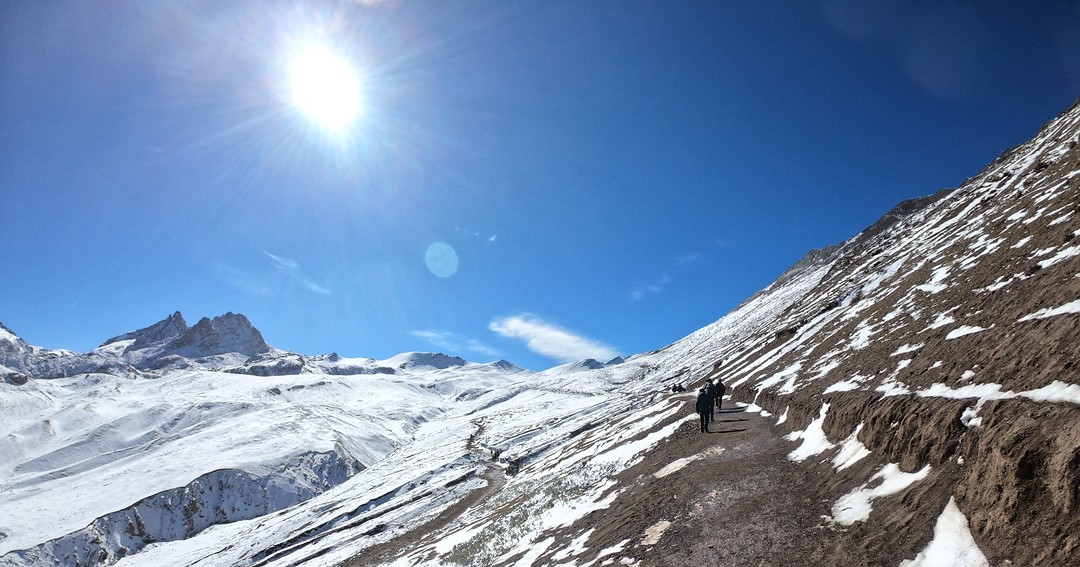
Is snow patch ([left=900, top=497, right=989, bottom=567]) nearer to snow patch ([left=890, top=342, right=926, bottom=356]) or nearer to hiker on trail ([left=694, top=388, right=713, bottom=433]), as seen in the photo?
snow patch ([left=890, top=342, right=926, bottom=356])

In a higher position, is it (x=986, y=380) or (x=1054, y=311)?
(x=1054, y=311)

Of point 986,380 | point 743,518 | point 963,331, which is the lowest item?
point 743,518

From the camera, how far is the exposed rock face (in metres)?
5.76

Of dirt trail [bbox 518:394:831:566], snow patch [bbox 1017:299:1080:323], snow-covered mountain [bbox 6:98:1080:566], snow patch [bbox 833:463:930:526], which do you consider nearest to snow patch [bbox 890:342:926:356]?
snow-covered mountain [bbox 6:98:1080:566]

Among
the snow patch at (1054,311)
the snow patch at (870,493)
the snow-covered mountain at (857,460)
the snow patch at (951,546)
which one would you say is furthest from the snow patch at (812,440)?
the snow patch at (951,546)

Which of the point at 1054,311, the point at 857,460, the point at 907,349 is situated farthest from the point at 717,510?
the point at 907,349

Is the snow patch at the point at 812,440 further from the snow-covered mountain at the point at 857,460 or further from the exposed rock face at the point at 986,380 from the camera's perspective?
the exposed rock face at the point at 986,380

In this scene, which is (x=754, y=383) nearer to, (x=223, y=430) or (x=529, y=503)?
(x=529, y=503)

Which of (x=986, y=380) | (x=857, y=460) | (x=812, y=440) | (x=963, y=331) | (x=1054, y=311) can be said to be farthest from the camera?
(x=812, y=440)

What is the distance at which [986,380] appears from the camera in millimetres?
9125

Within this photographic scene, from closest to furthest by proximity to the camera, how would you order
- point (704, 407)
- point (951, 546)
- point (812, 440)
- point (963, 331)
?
point (951, 546), point (963, 331), point (812, 440), point (704, 407)

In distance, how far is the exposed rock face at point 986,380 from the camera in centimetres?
576

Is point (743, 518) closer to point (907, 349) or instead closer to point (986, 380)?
point (986, 380)

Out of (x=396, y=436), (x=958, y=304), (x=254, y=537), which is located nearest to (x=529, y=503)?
(x=958, y=304)
